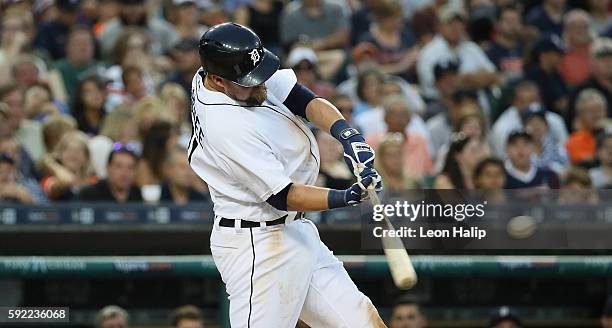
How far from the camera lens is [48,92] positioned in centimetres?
877

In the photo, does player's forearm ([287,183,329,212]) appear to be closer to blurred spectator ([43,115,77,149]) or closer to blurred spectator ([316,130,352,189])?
blurred spectator ([316,130,352,189])

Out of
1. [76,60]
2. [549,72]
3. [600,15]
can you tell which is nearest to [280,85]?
[76,60]

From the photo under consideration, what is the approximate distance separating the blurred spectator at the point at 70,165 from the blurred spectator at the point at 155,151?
30cm

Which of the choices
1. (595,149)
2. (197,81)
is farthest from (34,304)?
(595,149)

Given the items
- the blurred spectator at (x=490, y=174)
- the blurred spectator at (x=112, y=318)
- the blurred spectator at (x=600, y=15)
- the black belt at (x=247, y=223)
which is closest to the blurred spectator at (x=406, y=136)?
the blurred spectator at (x=490, y=174)

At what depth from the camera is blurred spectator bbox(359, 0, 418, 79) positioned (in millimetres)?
10180

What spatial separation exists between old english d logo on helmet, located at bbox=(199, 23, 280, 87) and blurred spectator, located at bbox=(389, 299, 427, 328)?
254 cm

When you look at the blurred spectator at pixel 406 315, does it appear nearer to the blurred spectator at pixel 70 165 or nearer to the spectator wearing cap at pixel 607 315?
the spectator wearing cap at pixel 607 315

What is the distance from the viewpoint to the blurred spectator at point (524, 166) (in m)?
7.85

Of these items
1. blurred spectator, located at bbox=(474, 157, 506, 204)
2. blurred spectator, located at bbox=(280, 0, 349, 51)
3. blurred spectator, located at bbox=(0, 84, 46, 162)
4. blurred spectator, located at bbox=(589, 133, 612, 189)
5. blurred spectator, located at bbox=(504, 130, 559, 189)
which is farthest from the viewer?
blurred spectator, located at bbox=(280, 0, 349, 51)

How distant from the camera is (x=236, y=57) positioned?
14.5ft

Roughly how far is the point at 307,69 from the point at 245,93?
4.37 m

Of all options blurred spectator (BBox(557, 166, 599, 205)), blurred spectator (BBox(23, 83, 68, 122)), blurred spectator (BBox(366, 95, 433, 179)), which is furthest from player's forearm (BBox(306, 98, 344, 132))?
blurred spectator (BBox(23, 83, 68, 122))

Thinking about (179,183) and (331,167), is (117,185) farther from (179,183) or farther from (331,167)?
(331,167)
